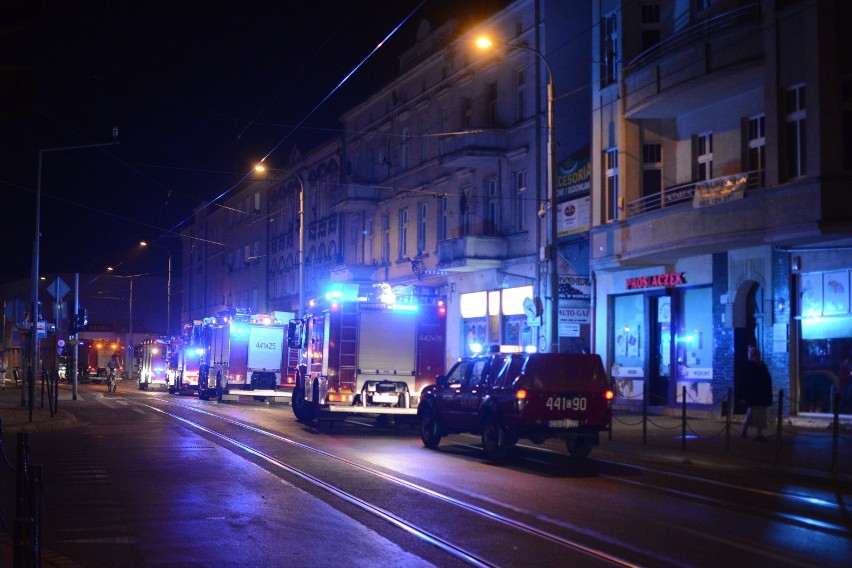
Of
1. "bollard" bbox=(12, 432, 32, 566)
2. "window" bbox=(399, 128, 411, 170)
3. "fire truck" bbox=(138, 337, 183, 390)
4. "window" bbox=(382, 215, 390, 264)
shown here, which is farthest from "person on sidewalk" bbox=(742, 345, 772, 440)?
"fire truck" bbox=(138, 337, 183, 390)

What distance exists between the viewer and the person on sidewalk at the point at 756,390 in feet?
63.5

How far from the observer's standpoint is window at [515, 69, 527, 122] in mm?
34219

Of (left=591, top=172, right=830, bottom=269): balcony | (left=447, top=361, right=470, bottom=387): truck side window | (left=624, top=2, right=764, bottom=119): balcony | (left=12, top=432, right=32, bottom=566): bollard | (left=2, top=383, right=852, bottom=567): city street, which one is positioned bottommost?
(left=2, top=383, right=852, bottom=567): city street

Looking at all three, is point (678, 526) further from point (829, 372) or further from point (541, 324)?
point (541, 324)

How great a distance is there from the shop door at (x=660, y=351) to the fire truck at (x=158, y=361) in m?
26.8

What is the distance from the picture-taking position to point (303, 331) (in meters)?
25.7

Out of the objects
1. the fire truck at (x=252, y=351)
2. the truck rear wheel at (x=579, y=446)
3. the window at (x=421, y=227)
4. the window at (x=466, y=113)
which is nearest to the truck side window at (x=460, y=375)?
the truck rear wheel at (x=579, y=446)

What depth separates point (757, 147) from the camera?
23.6 metres

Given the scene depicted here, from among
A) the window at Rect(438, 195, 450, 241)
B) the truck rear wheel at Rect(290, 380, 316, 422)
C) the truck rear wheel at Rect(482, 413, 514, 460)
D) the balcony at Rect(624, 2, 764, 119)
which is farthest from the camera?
the window at Rect(438, 195, 450, 241)

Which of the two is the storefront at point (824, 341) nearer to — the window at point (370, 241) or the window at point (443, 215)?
the window at point (443, 215)

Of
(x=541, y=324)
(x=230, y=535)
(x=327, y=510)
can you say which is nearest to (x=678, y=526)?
(x=327, y=510)

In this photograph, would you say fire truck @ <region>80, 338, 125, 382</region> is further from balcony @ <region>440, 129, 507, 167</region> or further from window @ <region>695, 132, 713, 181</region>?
window @ <region>695, 132, 713, 181</region>

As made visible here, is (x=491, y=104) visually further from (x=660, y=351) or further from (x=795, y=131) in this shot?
(x=795, y=131)

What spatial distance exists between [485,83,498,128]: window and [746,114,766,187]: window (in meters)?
13.2
